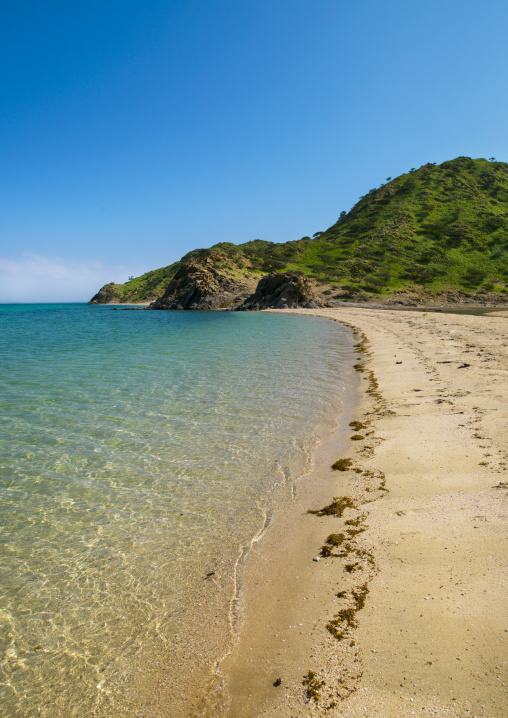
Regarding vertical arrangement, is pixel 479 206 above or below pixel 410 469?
above

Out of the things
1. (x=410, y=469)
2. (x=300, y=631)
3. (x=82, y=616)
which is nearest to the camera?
(x=300, y=631)

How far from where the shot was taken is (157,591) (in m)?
4.55

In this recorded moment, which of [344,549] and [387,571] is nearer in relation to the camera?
[387,571]

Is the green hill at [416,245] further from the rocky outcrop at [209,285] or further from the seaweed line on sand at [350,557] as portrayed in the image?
the seaweed line on sand at [350,557]

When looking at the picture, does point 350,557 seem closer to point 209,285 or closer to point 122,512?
point 122,512

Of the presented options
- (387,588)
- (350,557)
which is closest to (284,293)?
(350,557)

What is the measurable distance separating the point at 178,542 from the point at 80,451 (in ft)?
13.5

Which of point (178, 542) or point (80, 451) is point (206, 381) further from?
point (178, 542)

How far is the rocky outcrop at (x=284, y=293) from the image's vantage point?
253 feet

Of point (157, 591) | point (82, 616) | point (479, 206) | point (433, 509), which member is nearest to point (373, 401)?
point (433, 509)

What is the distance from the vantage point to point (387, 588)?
4148 mm

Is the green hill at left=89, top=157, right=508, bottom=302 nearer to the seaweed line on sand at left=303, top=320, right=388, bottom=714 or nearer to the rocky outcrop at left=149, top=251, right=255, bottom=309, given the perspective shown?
the rocky outcrop at left=149, top=251, right=255, bottom=309

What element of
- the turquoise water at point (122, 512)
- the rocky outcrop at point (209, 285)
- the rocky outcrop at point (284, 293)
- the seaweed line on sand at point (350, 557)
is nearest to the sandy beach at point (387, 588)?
the seaweed line on sand at point (350, 557)

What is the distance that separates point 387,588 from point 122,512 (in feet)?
13.9
